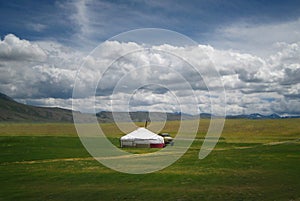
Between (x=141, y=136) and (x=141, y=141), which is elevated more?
(x=141, y=136)

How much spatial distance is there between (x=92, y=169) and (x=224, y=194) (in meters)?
15.9

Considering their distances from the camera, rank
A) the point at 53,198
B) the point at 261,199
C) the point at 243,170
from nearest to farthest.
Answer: the point at 261,199 < the point at 53,198 < the point at 243,170

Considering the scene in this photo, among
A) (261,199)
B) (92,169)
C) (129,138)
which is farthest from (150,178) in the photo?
(129,138)

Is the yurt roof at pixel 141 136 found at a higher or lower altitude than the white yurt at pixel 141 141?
higher

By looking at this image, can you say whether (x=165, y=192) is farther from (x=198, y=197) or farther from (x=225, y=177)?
(x=225, y=177)

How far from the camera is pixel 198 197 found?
19.6 m

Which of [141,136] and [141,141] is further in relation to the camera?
[141,136]

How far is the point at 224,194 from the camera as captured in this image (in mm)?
→ 20391

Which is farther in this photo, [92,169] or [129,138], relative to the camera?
[129,138]

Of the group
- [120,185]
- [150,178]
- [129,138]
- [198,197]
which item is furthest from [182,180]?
[129,138]

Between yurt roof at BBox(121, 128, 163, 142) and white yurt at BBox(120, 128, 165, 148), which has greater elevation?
yurt roof at BBox(121, 128, 163, 142)

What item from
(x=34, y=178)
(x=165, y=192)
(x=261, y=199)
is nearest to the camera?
(x=261, y=199)

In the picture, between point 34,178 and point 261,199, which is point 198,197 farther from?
point 34,178

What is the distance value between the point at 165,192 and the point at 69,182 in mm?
7766
